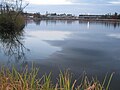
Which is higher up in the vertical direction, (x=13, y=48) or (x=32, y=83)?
(x=32, y=83)

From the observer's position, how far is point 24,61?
1231 centimetres

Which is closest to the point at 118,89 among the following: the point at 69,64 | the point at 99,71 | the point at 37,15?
the point at 99,71

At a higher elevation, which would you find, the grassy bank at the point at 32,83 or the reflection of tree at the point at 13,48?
the grassy bank at the point at 32,83

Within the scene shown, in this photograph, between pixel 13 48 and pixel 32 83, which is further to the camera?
Answer: pixel 13 48

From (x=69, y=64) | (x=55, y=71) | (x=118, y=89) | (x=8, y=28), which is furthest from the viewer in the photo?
(x=8, y=28)

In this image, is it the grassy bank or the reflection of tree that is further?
the reflection of tree

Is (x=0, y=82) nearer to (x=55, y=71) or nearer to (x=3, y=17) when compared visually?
(x=55, y=71)

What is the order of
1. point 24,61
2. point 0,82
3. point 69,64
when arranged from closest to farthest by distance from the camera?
1. point 0,82
2. point 69,64
3. point 24,61

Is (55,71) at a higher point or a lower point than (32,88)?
lower

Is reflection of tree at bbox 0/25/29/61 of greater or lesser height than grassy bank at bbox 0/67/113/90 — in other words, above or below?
below

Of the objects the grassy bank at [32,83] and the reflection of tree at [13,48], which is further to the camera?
the reflection of tree at [13,48]

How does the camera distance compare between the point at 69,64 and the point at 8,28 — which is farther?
the point at 8,28

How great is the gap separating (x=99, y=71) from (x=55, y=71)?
1695 mm

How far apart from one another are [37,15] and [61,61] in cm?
11099
